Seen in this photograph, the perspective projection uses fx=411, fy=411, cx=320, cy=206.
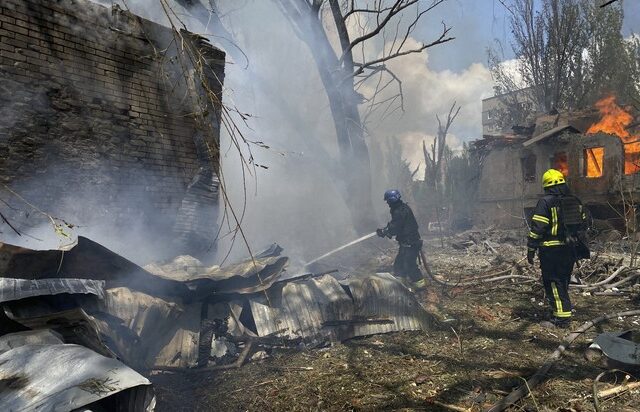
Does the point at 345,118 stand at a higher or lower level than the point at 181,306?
higher

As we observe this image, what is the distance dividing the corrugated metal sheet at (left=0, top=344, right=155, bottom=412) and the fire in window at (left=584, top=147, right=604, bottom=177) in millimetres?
15464

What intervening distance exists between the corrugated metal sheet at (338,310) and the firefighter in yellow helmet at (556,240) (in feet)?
5.63

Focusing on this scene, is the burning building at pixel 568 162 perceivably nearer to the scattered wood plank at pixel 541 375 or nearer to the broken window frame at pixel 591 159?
the broken window frame at pixel 591 159

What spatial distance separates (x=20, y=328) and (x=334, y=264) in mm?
7749

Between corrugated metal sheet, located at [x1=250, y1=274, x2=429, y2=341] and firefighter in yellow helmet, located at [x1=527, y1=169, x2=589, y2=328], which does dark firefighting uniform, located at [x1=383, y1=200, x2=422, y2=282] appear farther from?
firefighter in yellow helmet, located at [x1=527, y1=169, x2=589, y2=328]

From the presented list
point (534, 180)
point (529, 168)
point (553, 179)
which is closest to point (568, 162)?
point (534, 180)

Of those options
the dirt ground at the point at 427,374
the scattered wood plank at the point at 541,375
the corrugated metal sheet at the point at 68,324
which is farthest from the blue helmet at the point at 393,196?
the corrugated metal sheet at the point at 68,324

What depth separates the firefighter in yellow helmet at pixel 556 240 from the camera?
542cm

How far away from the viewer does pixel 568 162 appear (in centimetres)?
1438

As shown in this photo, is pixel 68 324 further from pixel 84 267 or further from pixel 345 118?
pixel 345 118

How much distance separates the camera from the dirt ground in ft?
11.4

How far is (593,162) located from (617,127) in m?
1.83

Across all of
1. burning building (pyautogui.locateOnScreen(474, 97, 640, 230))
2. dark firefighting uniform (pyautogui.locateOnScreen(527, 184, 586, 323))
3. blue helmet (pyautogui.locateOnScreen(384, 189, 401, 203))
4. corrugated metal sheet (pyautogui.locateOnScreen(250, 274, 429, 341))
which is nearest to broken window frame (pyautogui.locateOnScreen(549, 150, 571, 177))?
burning building (pyautogui.locateOnScreen(474, 97, 640, 230))

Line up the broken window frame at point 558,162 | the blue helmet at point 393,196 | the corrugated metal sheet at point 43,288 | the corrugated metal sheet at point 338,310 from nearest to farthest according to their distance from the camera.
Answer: the corrugated metal sheet at point 43,288, the corrugated metal sheet at point 338,310, the blue helmet at point 393,196, the broken window frame at point 558,162
